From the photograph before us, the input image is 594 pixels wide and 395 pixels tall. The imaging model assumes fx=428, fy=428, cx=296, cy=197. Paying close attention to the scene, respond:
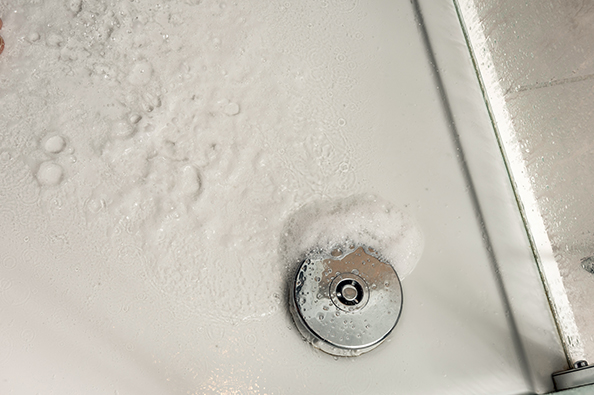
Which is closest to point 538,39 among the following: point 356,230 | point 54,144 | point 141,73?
point 356,230

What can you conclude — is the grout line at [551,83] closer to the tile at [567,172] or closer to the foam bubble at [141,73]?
the tile at [567,172]

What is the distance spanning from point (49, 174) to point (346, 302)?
0.49 metres

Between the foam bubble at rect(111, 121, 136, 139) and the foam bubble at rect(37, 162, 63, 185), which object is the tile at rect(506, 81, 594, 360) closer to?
the foam bubble at rect(111, 121, 136, 139)

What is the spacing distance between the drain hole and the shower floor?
75 millimetres

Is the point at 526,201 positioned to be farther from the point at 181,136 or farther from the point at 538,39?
the point at 181,136

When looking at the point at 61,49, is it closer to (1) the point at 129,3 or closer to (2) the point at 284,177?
(1) the point at 129,3

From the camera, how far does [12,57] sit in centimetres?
72

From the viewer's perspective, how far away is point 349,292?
592 millimetres

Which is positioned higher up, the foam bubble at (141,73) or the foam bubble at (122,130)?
the foam bubble at (141,73)

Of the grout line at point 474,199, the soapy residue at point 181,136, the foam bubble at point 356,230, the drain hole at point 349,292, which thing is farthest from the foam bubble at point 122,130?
the grout line at point 474,199

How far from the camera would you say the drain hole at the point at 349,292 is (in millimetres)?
586

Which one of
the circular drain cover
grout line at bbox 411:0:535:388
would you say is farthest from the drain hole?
grout line at bbox 411:0:535:388

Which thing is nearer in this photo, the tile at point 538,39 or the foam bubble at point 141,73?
the tile at point 538,39

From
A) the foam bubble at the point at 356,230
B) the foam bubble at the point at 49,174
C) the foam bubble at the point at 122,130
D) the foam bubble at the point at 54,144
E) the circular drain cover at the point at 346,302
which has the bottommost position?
the circular drain cover at the point at 346,302
